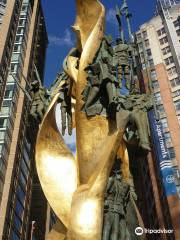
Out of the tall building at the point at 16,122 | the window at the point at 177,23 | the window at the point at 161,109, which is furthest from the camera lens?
the window at the point at 177,23

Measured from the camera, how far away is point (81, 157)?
37.6ft

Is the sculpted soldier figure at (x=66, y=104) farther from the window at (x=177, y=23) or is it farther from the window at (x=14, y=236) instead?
the window at (x=177, y=23)

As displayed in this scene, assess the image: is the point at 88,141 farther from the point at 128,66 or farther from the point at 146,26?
the point at 146,26

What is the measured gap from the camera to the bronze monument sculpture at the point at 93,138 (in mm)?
10469

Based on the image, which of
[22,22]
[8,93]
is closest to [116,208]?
[8,93]

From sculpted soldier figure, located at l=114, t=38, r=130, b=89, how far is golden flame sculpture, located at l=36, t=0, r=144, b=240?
0.77 metres

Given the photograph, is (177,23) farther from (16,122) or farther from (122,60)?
(122,60)

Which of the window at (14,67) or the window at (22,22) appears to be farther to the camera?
the window at (22,22)

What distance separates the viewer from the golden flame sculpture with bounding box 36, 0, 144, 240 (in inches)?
407

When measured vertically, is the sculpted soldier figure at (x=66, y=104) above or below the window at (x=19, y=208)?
below

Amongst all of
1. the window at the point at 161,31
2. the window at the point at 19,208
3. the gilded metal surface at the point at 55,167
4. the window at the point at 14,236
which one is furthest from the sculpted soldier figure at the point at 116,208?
the window at the point at 161,31

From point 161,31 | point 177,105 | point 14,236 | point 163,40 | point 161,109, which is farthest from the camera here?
point 161,31

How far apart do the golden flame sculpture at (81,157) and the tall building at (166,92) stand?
20785 millimetres

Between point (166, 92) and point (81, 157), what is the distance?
4205cm
